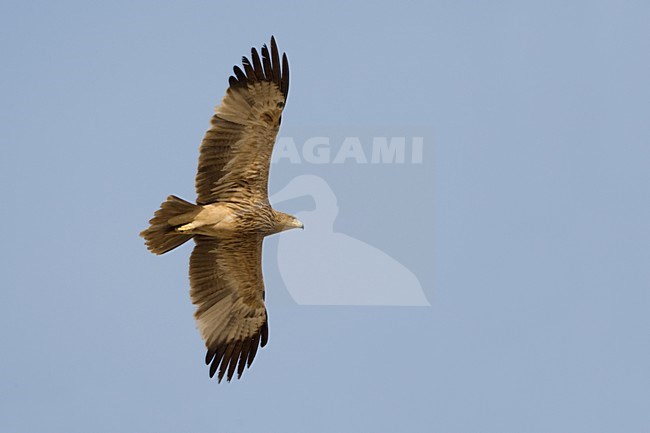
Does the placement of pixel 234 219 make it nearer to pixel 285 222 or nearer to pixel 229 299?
pixel 285 222

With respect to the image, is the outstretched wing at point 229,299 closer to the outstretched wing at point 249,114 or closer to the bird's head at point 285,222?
the bird's head at point 285,222

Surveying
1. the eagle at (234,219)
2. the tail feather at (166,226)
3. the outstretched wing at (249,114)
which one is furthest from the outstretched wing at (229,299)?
the outstretched wing at (249,114)

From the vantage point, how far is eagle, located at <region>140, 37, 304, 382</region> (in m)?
12.3

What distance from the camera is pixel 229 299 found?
13.4 metres

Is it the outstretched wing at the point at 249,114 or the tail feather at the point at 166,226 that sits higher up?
the outstretched wing at the point at 249,114

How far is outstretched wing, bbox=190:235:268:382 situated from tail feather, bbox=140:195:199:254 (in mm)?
652

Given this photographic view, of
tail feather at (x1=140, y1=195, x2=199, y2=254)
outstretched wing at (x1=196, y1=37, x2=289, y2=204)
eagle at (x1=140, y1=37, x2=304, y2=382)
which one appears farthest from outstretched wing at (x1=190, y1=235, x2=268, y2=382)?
outstretched wing at (x1=196, y1=37, x2=289, y2=204)

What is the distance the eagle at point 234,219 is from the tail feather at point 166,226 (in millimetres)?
11

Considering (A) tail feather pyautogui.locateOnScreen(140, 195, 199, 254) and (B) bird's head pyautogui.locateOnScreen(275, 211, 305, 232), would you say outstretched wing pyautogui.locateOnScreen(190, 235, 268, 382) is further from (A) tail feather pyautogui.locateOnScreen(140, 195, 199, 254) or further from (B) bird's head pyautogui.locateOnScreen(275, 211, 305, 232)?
(A) tail feather pyautogui.locateOnScreen(140, 195, 199, 254)

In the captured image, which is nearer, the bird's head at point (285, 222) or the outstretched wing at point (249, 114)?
the outstretched wing at point (249, 114)

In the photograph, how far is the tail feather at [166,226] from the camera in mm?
12281

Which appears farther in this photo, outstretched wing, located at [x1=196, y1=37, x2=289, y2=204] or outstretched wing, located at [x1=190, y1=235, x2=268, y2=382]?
outstretched wing, located at [x1=190, y1=235, x2=268, y2=382]

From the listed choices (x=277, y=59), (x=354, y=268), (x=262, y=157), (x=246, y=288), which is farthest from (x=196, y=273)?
(x=354, y=268)

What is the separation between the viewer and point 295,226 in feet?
42.7
